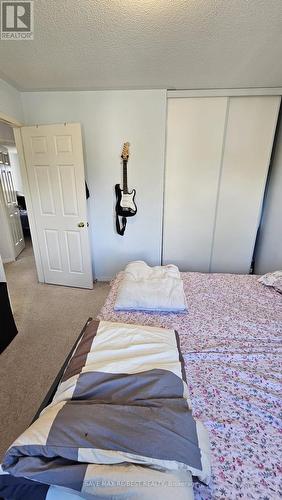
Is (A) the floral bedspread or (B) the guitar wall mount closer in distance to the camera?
(A) the floral bedspread

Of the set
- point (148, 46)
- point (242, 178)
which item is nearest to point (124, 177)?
point (148, 46)

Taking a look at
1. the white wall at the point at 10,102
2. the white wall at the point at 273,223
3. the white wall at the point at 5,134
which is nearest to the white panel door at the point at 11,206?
the white wall at the point at 5,134

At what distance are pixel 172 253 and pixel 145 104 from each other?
5.76ft

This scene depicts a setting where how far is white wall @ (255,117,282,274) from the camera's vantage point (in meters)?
2.44

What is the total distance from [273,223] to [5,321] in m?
2.94

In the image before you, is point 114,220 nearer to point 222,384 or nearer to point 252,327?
point 252,327

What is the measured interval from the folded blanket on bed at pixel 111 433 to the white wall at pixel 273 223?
213 cm

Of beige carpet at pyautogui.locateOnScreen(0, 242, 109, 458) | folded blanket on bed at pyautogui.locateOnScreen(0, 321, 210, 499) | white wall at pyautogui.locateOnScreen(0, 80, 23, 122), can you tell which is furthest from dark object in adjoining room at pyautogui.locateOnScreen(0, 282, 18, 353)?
white wall at pyautogui.locateOnScreen(0, 80, 23, 122)

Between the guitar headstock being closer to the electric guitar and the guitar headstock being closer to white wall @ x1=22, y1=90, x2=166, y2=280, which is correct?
white wall @ x1=22, y1=90, x2=166, y2=280

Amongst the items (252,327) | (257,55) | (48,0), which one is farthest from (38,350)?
(257,55)

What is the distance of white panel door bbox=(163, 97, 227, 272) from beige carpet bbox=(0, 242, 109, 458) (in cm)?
120

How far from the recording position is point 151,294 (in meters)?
1.55

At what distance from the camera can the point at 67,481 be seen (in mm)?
580

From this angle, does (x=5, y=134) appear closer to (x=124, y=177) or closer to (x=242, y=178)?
(x=124, y=177)
